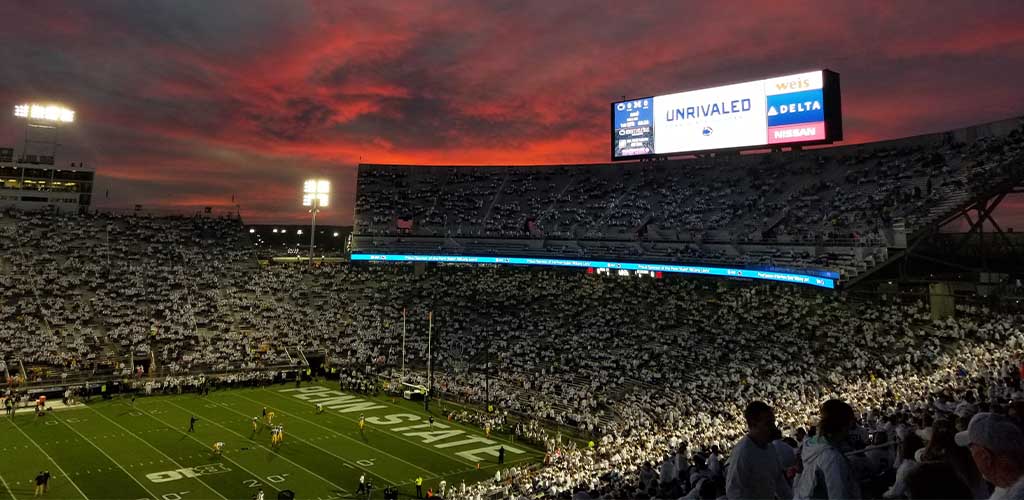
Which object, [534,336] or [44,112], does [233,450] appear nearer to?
[534,336]

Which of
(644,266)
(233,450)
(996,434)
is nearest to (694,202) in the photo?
(644,266)

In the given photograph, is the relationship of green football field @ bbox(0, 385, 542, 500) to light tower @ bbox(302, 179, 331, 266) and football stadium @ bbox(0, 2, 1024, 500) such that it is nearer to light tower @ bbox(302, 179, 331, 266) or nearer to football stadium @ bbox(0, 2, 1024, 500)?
football stadium @ bbox(0, 2, 1024, 500)

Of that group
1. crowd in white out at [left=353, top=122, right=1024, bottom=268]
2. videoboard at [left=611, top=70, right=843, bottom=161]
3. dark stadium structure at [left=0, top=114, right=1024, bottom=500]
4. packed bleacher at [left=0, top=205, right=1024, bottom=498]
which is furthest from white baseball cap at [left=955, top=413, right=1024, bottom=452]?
videoboard at [left=611, top=70, right=843, bottom=161]

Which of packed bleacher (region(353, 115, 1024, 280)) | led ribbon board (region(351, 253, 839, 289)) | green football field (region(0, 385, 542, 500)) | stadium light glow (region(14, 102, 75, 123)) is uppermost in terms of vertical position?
stadium light glow (region(14, 102, 75, 123))

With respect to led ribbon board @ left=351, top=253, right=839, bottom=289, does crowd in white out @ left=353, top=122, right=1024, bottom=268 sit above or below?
above

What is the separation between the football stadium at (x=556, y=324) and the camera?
65.5 feet

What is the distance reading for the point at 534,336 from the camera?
40.5 metres

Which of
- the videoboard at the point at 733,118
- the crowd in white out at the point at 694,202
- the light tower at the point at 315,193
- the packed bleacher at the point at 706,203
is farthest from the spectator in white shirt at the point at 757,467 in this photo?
the light tower at the point at 315,193

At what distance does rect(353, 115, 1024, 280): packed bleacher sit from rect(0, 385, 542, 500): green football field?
19427mm

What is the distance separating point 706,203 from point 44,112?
62.5m

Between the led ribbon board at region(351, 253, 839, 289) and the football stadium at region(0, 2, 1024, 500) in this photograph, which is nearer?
the football stadium at region(0, 2, 1024, 500)

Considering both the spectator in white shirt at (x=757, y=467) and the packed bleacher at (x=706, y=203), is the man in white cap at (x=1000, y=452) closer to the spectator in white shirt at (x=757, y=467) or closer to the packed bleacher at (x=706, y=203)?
the spectator in white shirt at (x=757, y=467)

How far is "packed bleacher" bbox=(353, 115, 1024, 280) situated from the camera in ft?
109

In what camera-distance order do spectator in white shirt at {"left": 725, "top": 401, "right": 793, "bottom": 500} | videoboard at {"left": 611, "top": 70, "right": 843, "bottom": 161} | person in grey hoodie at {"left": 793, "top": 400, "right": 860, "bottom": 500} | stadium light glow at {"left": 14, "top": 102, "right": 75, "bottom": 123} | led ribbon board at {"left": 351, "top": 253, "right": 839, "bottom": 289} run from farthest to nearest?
stadium light glow at {"left": 14, "top": 102, "right": 75, "bottom": 123} → videoboard at {"left": 611, "top": 70, "right": 843, "bottom": 161} → led ribbon board at {"left": 351, "top": 253, "right": 839, "bottom": 289} → spectator in white shirt at {"left": 725, "top": 401, "right": 793, "bottom": 500} → person in grey hoodie at {"left": 793, "top": 400, "right": 860, "bottom": 500}
